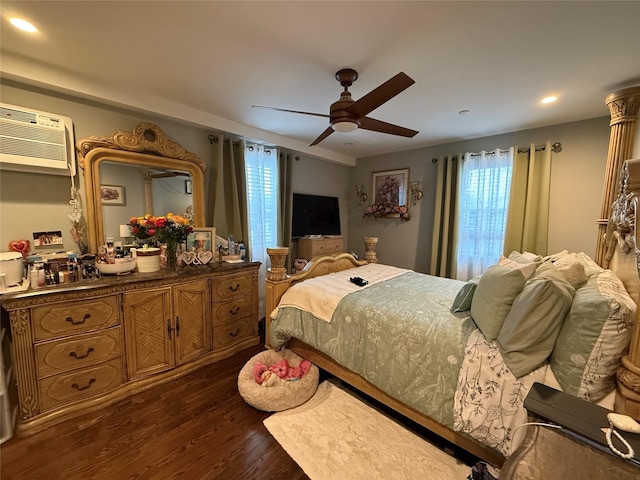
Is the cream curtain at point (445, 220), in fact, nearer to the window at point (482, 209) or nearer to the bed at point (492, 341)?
the window at point (482, 209)

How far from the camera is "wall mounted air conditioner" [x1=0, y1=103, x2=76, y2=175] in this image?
1.83 m

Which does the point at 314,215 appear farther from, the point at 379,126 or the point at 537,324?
the point at 537,324

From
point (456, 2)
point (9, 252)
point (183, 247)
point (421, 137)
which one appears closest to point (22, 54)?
point (9, 252)

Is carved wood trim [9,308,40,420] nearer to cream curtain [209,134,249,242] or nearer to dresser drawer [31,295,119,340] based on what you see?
dresser drawer [31,295,119,340]

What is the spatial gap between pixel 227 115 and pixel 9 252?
83.4 inches

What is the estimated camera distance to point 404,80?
149 cm

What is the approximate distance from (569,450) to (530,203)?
3.15 m

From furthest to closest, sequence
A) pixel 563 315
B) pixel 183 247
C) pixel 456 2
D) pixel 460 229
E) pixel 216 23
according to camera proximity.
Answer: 1. pixel 460 229
2. pixel 183 247
3. pixel 216 23
4. pixel 456 2
5. pixel 563 315

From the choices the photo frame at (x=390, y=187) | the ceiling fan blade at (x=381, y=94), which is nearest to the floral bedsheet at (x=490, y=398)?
the ceiling fan blade at (x=381, y=94)

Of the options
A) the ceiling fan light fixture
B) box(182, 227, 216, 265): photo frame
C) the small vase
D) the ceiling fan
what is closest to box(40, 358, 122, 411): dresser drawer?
the small vase

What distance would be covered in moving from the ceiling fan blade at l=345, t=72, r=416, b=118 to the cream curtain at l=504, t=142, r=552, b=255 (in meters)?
2.46

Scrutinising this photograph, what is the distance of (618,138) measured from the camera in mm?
2139

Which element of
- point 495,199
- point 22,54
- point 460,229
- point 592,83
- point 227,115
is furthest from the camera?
point 460,229

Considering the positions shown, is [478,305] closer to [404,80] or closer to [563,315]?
[563,315]
